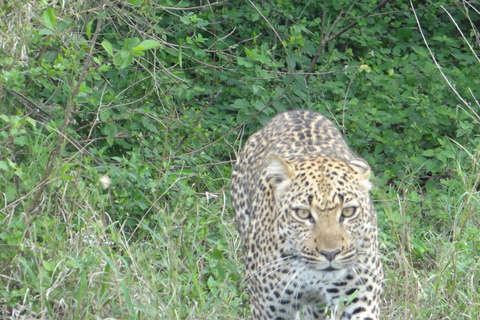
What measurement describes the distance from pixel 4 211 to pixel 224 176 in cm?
276

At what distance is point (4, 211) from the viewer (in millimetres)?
4684

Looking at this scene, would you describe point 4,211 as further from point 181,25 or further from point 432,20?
point 432,20

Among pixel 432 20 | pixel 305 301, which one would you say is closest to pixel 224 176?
pixel 305 301

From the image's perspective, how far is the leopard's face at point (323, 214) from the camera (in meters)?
4.26

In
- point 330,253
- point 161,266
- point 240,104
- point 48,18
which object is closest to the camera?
point 330,253

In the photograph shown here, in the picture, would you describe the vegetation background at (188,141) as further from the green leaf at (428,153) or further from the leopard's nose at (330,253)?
the leopard's nose at (330,253)

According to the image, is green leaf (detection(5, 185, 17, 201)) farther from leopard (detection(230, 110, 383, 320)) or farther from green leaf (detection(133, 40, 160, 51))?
leopard (detection(230, 110, 383, 320))

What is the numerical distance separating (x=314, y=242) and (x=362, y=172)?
2.08 ft

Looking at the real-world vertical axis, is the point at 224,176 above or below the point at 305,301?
below

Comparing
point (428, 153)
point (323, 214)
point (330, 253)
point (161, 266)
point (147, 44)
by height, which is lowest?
point (428, 153)

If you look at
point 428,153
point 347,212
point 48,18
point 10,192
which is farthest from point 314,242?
point 428,153

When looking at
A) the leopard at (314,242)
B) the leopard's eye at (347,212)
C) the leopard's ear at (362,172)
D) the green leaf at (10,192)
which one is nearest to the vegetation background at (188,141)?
the green leaf at (10,192)

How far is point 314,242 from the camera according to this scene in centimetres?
427

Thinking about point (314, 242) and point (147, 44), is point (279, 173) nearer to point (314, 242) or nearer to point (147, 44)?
point (314, 242)
